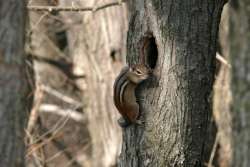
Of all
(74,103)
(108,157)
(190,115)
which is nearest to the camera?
(190,115)

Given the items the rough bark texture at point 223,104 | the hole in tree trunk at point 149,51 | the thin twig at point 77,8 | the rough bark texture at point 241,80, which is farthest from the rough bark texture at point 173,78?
the rough bark texture at point 223,104

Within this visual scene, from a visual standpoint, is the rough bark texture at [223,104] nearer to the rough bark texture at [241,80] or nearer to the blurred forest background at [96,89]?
the blurred forest background at [96,89]

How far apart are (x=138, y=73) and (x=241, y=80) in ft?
7.77

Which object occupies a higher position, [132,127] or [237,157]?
[132,127]

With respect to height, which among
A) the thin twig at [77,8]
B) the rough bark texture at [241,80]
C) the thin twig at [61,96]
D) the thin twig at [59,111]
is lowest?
the thin twig at [59,111]

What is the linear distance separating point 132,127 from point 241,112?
2.31 metres

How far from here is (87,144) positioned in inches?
448

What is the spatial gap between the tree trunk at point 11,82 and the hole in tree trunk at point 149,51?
4.32 ft

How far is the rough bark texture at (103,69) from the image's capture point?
31.1ft

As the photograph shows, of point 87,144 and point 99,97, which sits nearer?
point 99,97

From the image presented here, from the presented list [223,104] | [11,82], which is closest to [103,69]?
[223,104]

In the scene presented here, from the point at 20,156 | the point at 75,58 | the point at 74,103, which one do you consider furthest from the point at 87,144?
the point at 20,156

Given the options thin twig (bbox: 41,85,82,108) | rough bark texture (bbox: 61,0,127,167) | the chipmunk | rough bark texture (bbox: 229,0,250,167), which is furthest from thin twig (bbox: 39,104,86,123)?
the chipmunk

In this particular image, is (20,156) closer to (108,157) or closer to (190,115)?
(190,115)
